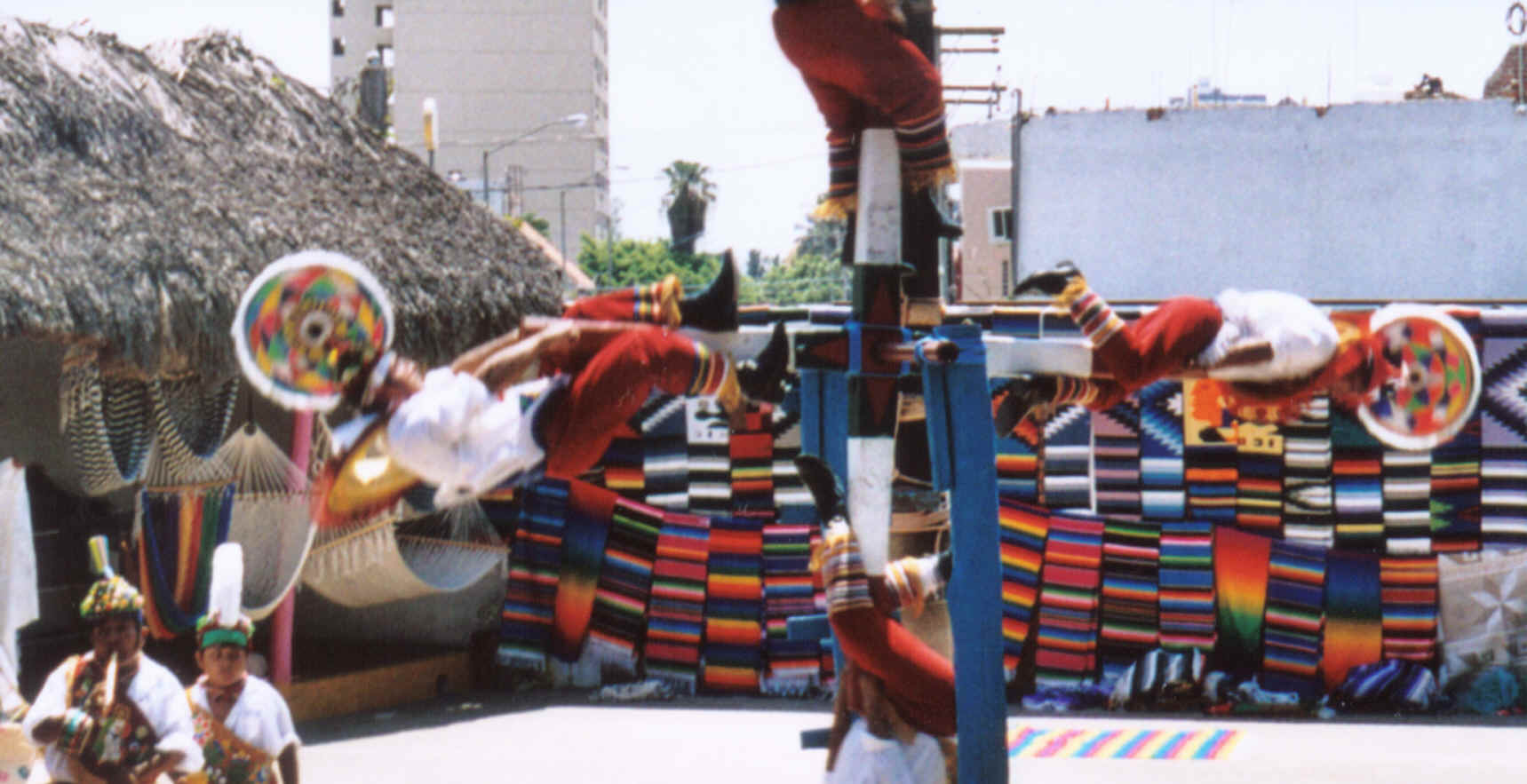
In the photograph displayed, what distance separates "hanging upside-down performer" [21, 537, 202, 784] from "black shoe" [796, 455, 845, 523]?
276 centimetres

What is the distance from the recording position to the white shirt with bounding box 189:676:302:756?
6.53 meters

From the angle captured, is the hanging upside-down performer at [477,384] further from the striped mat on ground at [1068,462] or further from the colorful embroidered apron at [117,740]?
the striped mat on ground at [1068,462]

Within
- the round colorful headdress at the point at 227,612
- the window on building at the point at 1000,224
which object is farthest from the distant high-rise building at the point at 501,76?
the round colorful headdress at the point at 227,612

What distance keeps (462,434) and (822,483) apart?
99 cm

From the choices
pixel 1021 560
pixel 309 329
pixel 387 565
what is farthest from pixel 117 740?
pixel 1021 560

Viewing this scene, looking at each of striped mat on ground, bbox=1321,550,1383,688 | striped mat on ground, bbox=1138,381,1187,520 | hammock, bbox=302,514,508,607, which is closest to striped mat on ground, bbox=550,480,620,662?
hammock, bbox=302,514,508,607

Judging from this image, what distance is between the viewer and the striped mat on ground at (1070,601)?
1203 cm

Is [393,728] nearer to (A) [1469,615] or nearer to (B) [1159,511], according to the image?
(B) [1159,511]

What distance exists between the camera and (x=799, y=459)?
475 centimetres

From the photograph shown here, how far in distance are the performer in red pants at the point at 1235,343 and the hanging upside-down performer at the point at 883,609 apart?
2.38ft

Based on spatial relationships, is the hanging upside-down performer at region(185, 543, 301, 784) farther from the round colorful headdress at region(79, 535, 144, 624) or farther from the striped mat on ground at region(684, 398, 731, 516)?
the striped mat on ground at region(684, 398, 731, 516)

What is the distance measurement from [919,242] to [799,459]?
782 mm

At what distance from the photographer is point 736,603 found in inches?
495

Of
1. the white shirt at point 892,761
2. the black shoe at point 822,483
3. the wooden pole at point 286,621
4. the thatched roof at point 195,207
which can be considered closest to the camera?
the black shoe at point 822,483
